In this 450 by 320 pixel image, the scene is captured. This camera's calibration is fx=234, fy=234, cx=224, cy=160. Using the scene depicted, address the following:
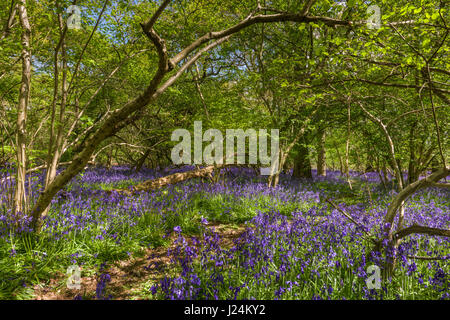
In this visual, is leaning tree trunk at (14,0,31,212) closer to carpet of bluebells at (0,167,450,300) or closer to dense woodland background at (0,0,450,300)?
dense woodland background at (0,0,450,300)

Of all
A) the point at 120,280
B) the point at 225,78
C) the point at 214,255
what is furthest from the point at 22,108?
the point at 225,78

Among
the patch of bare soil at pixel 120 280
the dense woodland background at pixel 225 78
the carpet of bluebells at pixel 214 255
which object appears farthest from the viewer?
the dense woodland background at pixel 225 78

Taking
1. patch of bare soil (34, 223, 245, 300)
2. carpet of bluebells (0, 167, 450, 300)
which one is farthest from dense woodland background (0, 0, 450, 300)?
patch of bare soil (34, 223, 245, 300)

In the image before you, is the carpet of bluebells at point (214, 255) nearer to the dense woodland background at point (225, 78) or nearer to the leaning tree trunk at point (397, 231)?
the leaning tree trunk at point (397, 231)

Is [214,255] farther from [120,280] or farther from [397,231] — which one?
[397,231]

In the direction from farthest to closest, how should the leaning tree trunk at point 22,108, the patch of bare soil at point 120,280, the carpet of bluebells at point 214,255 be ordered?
the leaning tree trunk at point 22,108
the patch of bare soil at point 120,280
the carpet of bluebells at point 214,255

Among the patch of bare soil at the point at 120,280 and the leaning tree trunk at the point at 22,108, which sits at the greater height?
the leaning tree trunk at the point at 22,108

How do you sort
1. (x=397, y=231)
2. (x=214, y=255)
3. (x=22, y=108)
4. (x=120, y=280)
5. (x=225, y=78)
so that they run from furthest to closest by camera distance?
(x=225, y=78)
(x=22, y=108)
(x=214, y=255)
(x=120, y=280)
(x=397, y=231)

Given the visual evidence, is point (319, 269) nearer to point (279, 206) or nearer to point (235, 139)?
point (279, 206)

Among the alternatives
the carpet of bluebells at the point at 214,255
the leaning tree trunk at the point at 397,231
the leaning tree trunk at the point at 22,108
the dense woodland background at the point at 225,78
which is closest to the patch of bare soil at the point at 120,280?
the carpet of bluebells at the point at 214,255

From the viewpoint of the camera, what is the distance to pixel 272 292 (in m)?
2.55

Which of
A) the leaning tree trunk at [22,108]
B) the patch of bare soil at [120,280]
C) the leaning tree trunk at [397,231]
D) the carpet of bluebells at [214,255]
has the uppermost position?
the leaning tree trunk at [22,108]

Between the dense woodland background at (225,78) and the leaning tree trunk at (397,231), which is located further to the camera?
the dense woodland background at (225,78)
